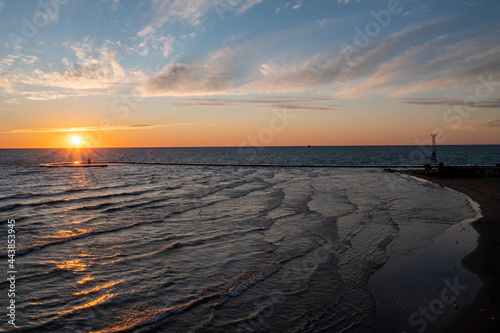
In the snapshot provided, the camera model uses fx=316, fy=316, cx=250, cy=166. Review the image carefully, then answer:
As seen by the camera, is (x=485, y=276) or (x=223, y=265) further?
(x=223, y=265)

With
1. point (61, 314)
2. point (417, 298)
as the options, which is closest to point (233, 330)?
point (61, 314)

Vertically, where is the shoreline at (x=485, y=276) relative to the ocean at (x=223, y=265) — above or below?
above

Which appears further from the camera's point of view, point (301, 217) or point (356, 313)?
point (301, 217)

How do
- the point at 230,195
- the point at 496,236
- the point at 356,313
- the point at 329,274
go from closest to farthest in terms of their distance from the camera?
1. the point at 356,313
2. the point at 329,274
3. the point at 496,236
4. the point at 230,195

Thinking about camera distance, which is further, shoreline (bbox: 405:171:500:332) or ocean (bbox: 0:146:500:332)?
ocean (bbox: 0:146:500:332)

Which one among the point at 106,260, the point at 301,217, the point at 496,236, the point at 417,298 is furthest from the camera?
the point at 301,217

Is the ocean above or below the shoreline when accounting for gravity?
below

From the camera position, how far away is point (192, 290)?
32.2ft

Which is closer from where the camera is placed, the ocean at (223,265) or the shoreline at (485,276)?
the shoreline at (485,276)

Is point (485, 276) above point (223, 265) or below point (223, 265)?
above

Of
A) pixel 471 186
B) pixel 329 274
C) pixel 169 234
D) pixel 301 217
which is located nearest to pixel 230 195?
pixel 301 217

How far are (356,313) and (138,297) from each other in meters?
6.15

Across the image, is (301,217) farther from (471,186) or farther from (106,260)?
(471,186)

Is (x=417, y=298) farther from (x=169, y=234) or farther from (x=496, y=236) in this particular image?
(x=169, y=234)
